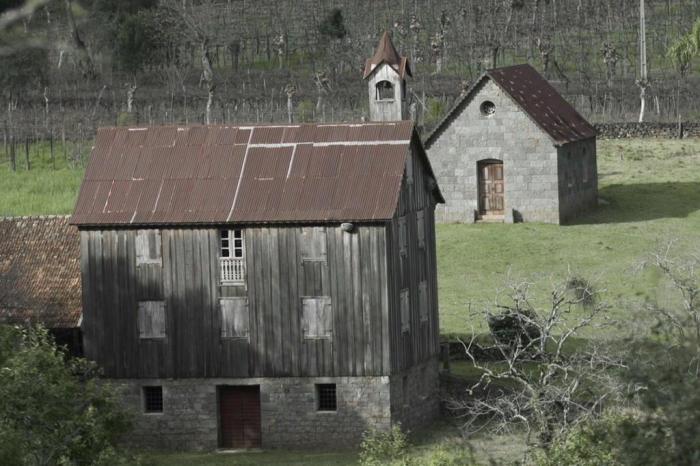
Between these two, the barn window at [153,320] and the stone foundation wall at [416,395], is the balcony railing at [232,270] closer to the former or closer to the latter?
the barn window at [153,320]

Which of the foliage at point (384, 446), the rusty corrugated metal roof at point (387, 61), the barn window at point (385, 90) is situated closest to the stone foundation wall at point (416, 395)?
the foliage at point (384, 446)

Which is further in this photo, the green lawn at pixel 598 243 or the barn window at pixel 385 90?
the green lawn at pixel 598 243

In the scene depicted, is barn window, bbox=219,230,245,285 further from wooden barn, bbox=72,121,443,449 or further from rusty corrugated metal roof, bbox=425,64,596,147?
rusty corrugated metal roof, bbox=425,64,596,147

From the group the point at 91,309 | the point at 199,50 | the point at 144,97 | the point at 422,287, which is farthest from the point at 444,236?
the point at 199,50

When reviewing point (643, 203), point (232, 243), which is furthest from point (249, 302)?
point (643, 203)

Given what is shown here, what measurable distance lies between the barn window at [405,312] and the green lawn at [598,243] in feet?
23.0

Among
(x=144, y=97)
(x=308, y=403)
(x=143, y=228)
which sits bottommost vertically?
(x=308, y=403)

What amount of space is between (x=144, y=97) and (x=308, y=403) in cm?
5547

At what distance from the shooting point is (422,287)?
51625 millimetres

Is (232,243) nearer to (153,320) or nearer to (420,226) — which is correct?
(153,320)

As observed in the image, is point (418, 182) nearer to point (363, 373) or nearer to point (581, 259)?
point (363, 373)

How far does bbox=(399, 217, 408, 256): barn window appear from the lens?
163 feet

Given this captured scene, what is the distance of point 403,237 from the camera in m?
49.9

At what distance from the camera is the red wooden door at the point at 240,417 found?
49094mm
